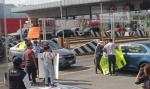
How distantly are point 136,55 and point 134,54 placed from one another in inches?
5.5

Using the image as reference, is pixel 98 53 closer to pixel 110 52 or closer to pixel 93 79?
pixel 110 52

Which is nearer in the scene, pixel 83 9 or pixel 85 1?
pixel 85 1

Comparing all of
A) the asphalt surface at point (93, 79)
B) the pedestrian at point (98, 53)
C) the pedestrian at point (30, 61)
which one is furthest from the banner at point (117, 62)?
the pedestrian at point (30, 61)

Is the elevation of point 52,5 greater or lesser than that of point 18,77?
greater

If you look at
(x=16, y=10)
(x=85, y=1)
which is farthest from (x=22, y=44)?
(x=16, y=10)

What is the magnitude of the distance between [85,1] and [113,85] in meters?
53.6

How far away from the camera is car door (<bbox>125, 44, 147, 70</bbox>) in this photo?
1394cm

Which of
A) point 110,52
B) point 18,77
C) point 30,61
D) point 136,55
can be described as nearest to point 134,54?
point 136,55

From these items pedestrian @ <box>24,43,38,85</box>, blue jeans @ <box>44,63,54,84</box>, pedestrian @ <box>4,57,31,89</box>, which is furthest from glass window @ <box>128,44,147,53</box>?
pedestrian @ <box>4,57,31,89</box>

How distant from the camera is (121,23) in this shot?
2330 inches

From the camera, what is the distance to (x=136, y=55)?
1404 centimetres

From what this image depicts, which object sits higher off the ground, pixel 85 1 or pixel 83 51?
pixel 85 1

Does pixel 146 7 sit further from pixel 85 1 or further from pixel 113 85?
pixel 113 85

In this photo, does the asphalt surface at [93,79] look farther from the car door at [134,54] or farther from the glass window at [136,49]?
the glass window at [136,49]
